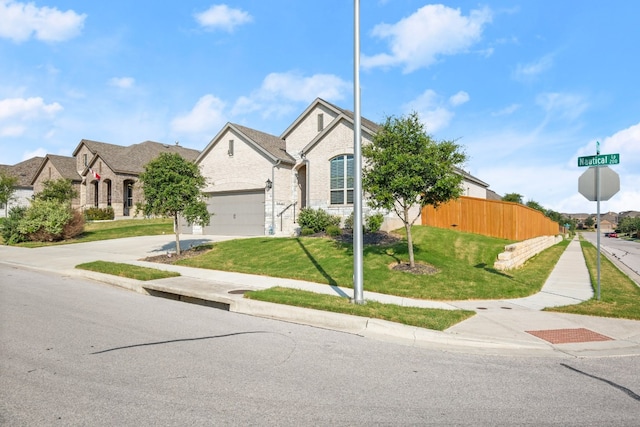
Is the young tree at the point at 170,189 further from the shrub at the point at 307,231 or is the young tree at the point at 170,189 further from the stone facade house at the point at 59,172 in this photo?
the stone facade house at the point at 59,172

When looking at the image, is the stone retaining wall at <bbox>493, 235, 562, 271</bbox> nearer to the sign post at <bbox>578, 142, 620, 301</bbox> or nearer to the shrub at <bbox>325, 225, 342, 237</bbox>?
the sign post at <bbox>578, 142, 620, 301</bbox>

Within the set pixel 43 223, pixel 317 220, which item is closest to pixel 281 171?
pixel 317 220

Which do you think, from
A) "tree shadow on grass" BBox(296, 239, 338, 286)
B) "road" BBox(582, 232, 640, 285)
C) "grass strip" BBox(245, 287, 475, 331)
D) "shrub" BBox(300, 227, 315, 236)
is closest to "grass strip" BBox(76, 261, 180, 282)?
"grass strip" BBox(245, 287, 475, 331)

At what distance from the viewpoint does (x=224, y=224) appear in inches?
1001

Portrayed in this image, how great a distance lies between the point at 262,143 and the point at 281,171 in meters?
2.18

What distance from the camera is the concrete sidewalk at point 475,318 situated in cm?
614

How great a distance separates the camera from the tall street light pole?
27.0 ft

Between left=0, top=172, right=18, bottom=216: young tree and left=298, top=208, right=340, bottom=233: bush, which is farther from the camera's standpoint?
left=0, top=172, right=18, bottom=216: young tree

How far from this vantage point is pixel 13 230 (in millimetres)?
23500

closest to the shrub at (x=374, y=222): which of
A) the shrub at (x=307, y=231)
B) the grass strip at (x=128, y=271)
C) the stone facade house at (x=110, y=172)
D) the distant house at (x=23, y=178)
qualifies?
the shrub at (x=307, y=231)

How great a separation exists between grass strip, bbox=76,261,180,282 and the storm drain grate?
960 centimetres

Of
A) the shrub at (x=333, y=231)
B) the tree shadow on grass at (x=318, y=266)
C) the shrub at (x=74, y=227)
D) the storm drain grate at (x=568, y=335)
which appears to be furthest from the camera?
the shrub at (x=74, y=227)

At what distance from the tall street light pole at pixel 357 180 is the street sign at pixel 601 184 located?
219 inches

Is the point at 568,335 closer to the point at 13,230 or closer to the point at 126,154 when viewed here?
the point at 13,230
